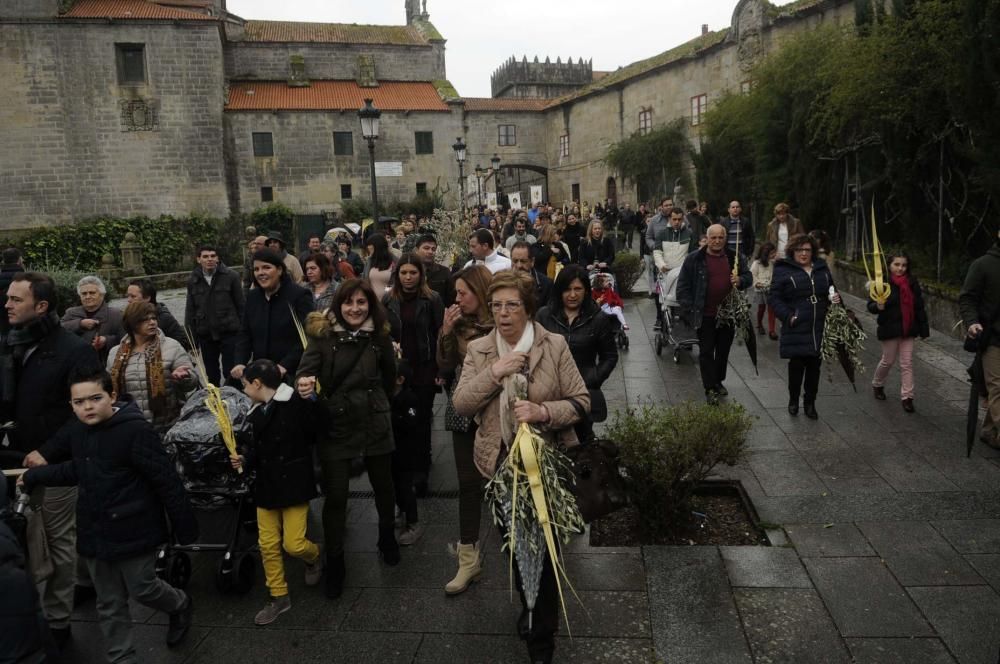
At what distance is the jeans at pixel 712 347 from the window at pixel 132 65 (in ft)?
115

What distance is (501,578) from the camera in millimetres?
4504

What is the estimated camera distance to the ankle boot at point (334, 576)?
441cm

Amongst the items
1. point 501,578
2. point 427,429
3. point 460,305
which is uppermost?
point 460,305

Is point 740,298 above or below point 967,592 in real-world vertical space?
above

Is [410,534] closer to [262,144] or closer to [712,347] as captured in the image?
[712,347]

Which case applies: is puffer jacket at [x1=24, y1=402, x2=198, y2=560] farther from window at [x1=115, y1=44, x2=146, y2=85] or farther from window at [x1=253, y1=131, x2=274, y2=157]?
window at [x1=253, y1=131, x2=274, y2=157]

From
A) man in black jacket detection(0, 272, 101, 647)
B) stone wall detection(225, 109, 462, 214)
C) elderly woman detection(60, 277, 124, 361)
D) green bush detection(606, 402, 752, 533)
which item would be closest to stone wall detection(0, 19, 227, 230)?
stone wall detection(225, 109, 462, 214)

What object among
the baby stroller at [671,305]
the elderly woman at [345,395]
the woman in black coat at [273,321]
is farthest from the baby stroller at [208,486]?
the baby stroller at [671,305]

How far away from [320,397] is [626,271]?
10.9 meters

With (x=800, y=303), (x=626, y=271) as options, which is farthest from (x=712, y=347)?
(x=626, y=271)

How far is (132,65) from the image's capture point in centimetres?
3484

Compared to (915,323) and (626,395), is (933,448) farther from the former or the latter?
(626,395)

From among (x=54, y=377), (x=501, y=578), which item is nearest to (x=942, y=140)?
(x=501, y=578)

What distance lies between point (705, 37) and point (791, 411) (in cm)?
3108
